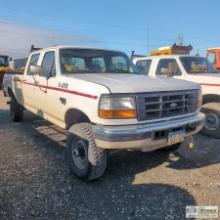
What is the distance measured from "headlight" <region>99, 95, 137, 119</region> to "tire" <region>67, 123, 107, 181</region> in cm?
46

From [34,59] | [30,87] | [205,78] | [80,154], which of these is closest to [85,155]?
[80,154]

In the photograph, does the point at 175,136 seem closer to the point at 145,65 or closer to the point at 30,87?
the point at 30,87

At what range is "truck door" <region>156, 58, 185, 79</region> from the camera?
7.21 meters

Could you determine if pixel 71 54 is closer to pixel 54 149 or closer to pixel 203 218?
pixel 54 149

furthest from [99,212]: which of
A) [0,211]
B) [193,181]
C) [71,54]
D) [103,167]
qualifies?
[71,54]

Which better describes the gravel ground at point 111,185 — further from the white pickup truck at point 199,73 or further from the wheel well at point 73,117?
the white pickup truck at point 199,73

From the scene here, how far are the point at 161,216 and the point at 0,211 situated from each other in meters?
1.87

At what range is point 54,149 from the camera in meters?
5.47

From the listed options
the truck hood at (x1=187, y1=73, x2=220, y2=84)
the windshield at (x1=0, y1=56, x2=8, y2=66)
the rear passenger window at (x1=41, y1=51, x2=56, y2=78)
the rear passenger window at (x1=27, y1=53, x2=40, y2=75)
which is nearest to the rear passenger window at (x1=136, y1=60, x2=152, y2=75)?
the truck hood at (x1=187, y1=73, x2=220, y2=84)

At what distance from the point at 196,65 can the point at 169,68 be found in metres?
0.70

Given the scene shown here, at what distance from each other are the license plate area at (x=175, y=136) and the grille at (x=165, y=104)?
262 mm

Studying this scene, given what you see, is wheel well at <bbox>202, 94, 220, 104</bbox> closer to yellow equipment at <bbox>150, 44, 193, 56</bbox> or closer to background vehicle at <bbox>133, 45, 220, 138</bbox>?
background vehicle at <bbox>133, 45, 220, 138</bbox>

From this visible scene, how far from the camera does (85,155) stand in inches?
158

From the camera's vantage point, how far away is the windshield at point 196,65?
716cm
